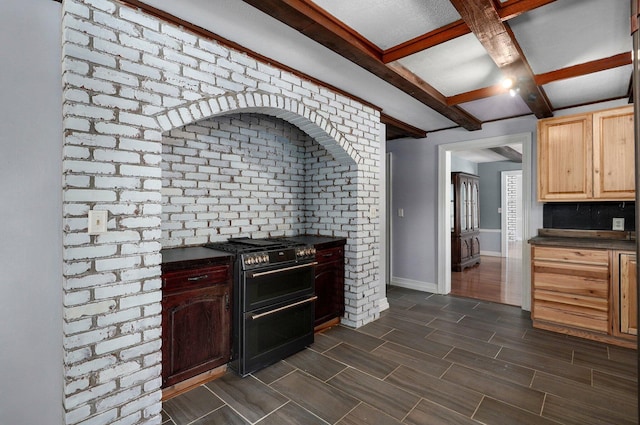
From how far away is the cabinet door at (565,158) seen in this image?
3.33 metres

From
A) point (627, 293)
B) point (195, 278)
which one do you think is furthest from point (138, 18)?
point (627, 293)

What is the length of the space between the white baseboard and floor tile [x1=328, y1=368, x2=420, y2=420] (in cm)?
269

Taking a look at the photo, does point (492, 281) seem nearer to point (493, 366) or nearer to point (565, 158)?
point (565, 158)

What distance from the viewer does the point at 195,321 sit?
7.22ft

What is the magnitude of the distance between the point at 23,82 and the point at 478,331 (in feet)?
Result: 13.3

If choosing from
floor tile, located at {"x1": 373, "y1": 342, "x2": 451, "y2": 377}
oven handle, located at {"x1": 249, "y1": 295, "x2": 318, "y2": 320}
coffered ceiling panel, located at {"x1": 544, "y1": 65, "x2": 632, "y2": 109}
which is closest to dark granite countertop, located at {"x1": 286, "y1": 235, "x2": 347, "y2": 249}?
oven handle, located at {"x1": 249, "y1": 295, "x2": 318, "y2": 320}

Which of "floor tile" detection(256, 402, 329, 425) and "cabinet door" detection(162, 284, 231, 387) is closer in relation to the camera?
"floor tile" detection(256, 402, 329, 425)

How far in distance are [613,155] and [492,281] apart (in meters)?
2.84

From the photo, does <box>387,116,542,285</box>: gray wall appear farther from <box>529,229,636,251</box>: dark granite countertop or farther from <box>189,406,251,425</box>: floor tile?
<box>189,406,251,425</box>: floor tile

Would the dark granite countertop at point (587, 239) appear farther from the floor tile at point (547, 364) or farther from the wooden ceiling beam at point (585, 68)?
the wooden ceiling beam at point (585, 68)

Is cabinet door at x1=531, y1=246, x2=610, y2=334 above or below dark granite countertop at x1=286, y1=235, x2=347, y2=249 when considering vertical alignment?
below

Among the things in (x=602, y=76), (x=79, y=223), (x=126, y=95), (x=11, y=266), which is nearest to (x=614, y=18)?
(x=602, y=76)

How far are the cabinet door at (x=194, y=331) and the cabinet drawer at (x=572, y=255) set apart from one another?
10.4ft

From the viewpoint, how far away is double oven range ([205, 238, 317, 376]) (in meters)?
2.37
